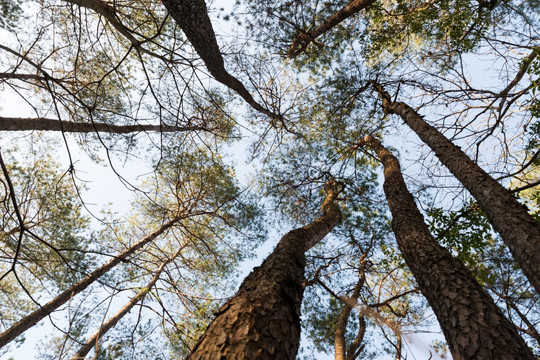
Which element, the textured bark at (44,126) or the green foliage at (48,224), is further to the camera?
the green foliage at (48,224)

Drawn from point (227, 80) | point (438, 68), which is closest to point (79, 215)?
point (227, 80)

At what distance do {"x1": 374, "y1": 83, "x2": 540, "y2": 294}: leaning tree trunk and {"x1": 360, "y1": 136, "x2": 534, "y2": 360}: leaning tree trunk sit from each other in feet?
1.17

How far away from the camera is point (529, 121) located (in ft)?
12.9

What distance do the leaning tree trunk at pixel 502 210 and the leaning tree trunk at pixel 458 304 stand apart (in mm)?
357

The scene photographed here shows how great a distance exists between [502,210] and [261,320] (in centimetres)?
217

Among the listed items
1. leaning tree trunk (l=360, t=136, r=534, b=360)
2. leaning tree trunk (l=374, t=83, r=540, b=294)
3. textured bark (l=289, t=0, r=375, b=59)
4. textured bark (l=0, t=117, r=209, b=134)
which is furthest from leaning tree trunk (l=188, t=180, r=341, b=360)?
textured bark (l=289, t=0, r=375, b=59)

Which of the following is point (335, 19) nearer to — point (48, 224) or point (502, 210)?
point (502, 210)

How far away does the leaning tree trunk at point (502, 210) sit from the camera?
1843 mm

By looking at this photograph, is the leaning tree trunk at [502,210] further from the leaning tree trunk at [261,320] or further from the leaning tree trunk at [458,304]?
the leaning tree trunk at [261,320]

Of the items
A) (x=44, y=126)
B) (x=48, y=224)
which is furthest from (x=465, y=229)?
(x=48, y=224)

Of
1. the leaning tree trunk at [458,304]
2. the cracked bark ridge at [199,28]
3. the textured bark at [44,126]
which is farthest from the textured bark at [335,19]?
the leaning tree trunk at [458,304]

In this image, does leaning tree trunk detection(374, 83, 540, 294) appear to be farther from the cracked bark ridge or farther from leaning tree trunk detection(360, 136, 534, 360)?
the cracked bark ridge

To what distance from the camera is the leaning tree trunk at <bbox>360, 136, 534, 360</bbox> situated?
147cm

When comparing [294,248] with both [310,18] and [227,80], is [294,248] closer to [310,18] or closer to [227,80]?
[227,80]
